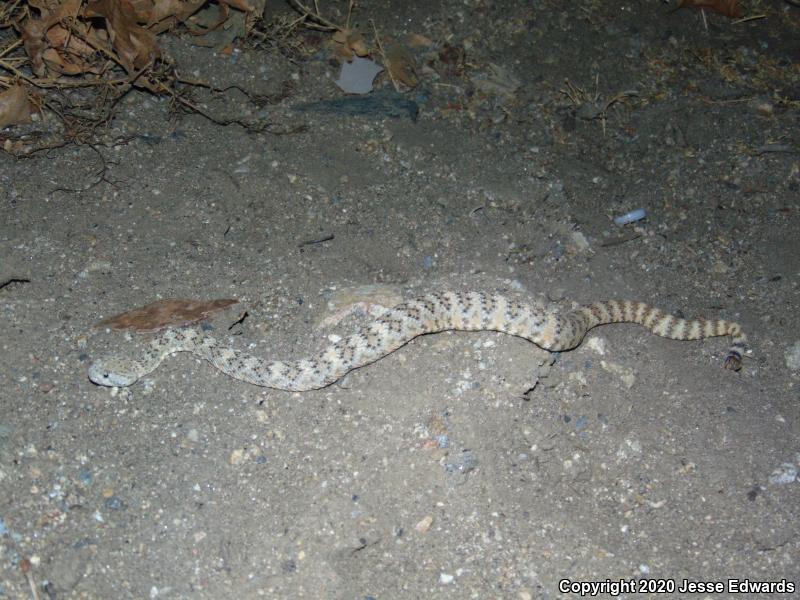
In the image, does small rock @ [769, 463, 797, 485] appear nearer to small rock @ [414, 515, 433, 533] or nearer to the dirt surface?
the dirt surface

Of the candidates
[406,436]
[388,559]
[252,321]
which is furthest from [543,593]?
[252,321]

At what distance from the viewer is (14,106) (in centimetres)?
652

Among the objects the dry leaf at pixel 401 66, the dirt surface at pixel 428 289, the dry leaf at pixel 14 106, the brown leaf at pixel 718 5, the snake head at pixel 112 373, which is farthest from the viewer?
the brown leaf at pixel 718 5

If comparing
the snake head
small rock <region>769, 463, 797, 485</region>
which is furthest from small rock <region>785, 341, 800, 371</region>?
the snake head

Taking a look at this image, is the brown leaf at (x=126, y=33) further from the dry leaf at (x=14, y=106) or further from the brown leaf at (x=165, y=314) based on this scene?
the brown leaf at (x=165, y=314)

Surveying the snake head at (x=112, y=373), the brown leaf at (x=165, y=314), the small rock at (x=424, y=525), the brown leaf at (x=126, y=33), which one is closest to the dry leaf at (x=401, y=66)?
the brown leaf at (x=126, y=33)

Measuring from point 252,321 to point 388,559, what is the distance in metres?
2.14

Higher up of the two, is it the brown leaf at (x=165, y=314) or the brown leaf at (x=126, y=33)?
the brown leaf at (x=126, y=33)

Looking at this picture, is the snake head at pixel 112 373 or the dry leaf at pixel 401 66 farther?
the dry leaf at pixel 401 66

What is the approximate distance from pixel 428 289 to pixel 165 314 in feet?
6.71

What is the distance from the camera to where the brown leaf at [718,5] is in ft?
26.3

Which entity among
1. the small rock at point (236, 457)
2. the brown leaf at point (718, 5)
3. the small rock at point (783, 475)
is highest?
the brown leaf at point (718, 5)

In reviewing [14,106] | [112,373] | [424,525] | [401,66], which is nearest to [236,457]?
[112,373]

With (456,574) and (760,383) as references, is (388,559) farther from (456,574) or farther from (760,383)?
(760,383)
